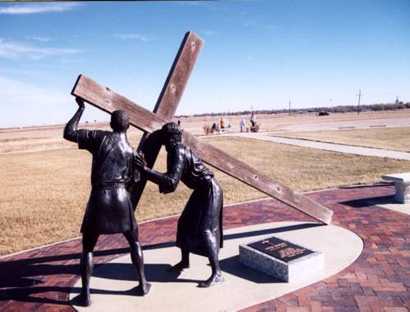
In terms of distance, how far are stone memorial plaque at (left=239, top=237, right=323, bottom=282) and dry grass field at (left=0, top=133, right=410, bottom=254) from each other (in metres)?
3.27

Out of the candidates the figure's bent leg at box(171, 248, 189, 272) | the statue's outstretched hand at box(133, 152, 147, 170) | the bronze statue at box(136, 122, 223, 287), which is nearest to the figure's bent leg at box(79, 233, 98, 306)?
the statue's outstretched hand at box(133, 152, 147, 170)

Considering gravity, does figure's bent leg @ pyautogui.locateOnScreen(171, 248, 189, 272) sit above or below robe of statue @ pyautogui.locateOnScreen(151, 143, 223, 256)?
below

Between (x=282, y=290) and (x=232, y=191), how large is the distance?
550 cm

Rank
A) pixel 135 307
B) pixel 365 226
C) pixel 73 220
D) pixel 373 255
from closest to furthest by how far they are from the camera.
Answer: pixel 135 307, pixel 373 255, pixel 365 226, pixel 73 220

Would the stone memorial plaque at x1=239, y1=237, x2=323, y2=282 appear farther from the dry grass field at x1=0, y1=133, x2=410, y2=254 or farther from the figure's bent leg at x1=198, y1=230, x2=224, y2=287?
the dry grass field at x1=0, y1=133, x2=410, y2=254

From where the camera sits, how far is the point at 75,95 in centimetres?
356

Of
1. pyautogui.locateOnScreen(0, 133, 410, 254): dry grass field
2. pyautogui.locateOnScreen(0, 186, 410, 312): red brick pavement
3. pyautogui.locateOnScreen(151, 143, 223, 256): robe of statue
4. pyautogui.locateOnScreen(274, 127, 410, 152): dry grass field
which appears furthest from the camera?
pyautogui.locateOnScreen(274, 127, 410, 152): dry grass field

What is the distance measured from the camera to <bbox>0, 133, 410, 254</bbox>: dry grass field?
24.0 ft

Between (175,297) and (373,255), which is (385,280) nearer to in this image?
(373,255)

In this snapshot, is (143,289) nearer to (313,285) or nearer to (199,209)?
(199,209)

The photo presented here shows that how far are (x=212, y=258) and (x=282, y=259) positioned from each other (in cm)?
79

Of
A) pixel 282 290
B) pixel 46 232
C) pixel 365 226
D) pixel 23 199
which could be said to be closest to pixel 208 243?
pixel 282 290

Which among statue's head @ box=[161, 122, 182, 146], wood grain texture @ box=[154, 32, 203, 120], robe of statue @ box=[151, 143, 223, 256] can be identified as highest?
wood grain texture @ box=[154, 32, 203, 120]

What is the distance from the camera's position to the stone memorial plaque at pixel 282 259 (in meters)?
4.29
